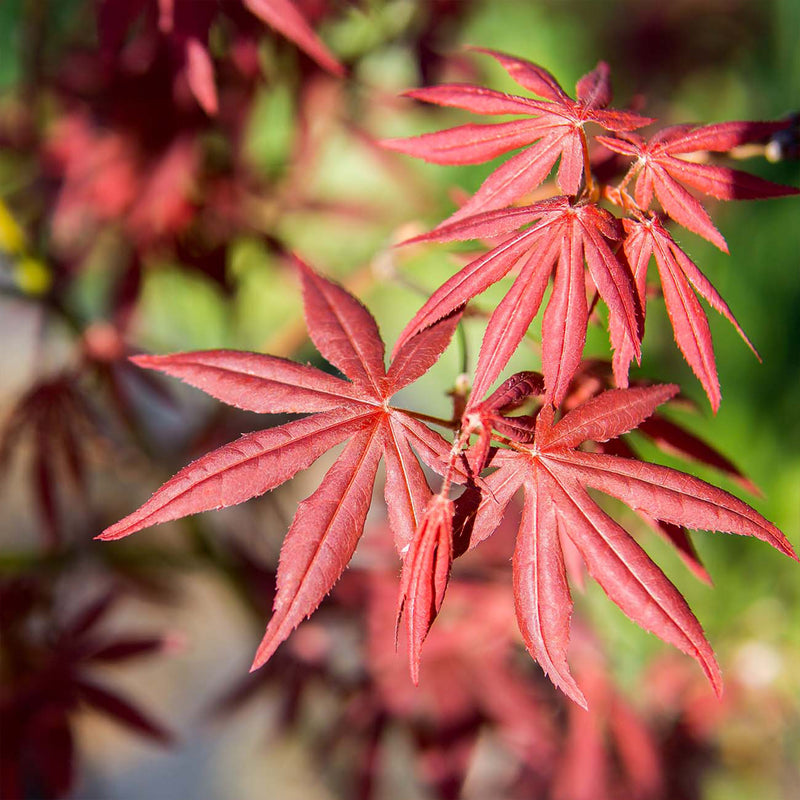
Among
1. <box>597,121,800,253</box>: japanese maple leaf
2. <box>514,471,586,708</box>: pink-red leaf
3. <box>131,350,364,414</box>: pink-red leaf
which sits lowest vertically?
<box>514,471,586,708</box>: pink-red leaf

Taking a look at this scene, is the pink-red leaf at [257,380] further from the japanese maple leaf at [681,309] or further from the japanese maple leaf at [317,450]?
the japanese maple leaf at [681,309]

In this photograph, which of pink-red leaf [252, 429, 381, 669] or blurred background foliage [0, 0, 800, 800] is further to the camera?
blurred background foliage [0, 0, 800, 800]

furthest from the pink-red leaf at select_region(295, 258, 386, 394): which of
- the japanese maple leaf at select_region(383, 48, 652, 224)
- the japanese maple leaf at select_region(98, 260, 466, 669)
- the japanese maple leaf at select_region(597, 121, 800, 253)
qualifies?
the japanese maple leaf at select_region(597, 121, 800, 253)

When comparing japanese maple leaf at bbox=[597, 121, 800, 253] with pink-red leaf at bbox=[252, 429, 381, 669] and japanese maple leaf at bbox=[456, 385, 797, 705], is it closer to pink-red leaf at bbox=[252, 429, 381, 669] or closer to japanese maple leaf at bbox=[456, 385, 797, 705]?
japanese maple leaf at bbox=[456, 385, 797, 705]

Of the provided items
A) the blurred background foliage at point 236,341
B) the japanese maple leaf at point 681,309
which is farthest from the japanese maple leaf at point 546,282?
the blurred background foliage at point 236,341

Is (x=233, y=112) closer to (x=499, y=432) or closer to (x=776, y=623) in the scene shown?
(x=499, y=432)

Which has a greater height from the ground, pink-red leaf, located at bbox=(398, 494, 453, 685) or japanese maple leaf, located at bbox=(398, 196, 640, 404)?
japanese maple leaf, located at bbox=(398, 196, 640, 404)

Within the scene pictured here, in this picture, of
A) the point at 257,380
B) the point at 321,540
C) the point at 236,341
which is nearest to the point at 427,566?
the point at 321,540

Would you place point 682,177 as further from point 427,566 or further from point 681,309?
point 427,566
